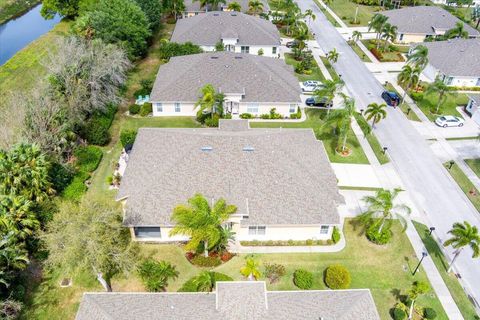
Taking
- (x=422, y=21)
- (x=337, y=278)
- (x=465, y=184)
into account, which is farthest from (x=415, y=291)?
(x=422, y=21)

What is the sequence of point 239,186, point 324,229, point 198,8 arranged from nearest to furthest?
point 324,229 → point 239,186 → point 198,8

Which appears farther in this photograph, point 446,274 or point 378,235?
point 378,235

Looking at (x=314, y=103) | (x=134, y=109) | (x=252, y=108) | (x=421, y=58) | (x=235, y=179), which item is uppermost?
(x=421, y=58)

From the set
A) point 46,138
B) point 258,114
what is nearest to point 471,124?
point 258,114

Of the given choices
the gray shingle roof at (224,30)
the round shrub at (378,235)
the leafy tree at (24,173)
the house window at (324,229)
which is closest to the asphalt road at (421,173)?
the round shrub at (378,235)

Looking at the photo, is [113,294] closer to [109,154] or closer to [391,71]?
[109,154]

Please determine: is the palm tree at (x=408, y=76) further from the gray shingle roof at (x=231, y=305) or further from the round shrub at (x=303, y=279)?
the gray shingle roof at (x=231, y=305)

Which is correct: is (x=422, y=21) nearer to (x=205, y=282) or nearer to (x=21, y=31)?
(x=205, y=282)
